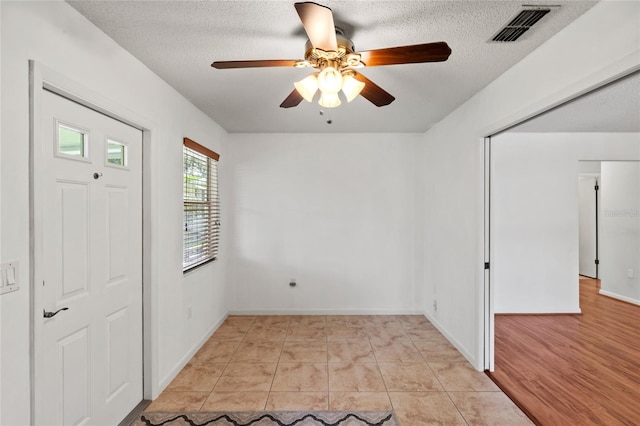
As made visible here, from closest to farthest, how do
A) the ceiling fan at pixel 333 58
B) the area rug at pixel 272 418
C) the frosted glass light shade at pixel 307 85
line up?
the ceiling fan at pixel 333 58
the frosted glass light shade at pixel 307 85
the area rug at pixel 272 418

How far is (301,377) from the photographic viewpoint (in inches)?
106

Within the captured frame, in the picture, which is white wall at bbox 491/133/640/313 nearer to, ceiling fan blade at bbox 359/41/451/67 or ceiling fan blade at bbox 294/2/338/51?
ceiling fan blade at bbox 359/41/451/67

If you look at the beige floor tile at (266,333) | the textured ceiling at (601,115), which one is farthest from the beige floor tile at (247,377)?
the textured ceiling at (601,115)

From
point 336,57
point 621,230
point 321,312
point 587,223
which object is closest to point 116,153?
point 336,57

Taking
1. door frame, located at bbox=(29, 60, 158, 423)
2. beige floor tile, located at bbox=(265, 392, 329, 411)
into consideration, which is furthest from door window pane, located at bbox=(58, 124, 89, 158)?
beige floor tile, located at bbox=(265, 392, 329, 411)

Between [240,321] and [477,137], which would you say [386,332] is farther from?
[477,137]

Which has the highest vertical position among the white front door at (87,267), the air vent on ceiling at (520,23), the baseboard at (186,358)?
the air vent on ceiling at (520,23)

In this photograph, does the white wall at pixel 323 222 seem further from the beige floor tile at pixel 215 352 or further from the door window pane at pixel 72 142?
the door window pane at pixel 72 142

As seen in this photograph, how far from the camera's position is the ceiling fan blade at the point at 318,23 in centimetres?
122

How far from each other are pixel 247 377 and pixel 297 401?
584 mm

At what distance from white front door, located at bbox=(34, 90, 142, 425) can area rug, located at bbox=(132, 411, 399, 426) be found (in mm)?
272

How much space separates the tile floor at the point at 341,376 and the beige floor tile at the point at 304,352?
10mm
